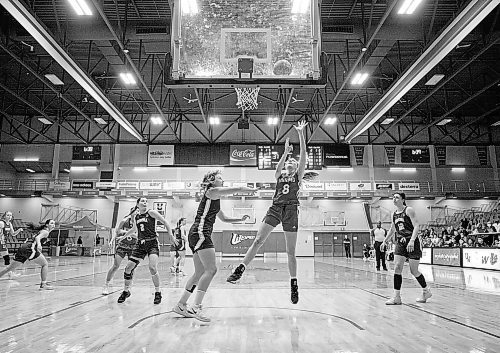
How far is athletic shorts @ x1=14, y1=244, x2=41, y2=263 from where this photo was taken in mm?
8453

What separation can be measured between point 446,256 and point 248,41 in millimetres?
15403

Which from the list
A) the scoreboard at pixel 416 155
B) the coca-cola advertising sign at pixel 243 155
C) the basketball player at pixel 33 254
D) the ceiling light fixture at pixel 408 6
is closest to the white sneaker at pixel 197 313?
the basketball player at pixel 33 254

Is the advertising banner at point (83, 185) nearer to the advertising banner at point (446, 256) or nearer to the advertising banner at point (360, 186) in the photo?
the advertising banner at point (360, 186)

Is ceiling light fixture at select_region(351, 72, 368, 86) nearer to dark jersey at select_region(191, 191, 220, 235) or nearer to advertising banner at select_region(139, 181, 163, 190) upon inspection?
dark jersey at select_region(191, 191, 220, 235)

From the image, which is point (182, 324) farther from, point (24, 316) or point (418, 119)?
point (418, 119)

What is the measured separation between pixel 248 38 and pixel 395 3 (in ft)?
23.8

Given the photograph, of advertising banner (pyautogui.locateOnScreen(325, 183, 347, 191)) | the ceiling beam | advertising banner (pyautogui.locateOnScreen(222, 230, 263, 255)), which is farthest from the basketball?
advertising banner (pyautogui.locateOnScreen(325, 183, 347, 191))

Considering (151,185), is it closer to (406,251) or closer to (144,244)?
(144,244)

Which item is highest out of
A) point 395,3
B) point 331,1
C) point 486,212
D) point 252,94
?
point 331,1

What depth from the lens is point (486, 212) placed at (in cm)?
2997

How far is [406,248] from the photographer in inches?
260

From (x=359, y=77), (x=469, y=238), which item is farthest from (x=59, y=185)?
(x=469, y=238)

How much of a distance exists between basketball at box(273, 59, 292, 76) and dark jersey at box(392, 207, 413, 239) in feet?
10.9

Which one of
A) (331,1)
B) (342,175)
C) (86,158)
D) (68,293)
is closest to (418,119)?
(342,175)
